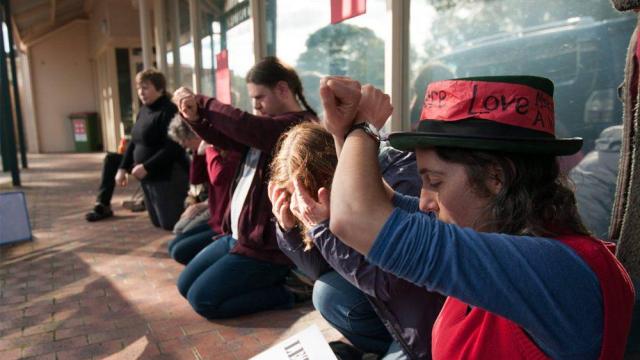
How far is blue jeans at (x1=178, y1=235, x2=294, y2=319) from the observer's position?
9.09 feet

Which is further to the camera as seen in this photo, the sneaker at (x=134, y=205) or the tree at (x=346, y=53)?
the sneaker at (x=134, y=205)

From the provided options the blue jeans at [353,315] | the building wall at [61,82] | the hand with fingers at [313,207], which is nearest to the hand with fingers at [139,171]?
the blue jeans at [353,315]

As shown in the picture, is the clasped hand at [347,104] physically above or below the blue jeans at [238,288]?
above

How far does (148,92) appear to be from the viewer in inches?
189

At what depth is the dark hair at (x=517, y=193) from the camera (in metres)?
1.01

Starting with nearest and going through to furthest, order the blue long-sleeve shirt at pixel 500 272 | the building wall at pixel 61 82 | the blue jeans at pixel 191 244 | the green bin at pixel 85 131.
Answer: the blue long-sleeve shirt at pixel 500 272
the blue jeans at pixel 191 244
the green bin at pixel 85 131
the building wall at pixel 61 82

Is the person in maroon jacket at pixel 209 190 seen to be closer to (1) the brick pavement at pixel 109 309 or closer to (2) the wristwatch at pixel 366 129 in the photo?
(1) the brick pavement at pixel 109 309

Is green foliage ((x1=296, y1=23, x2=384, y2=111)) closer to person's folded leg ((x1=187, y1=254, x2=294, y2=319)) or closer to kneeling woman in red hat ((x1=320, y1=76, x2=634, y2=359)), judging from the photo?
person's folded leg ((x1=187, y1=254, x2=294, y2=319))

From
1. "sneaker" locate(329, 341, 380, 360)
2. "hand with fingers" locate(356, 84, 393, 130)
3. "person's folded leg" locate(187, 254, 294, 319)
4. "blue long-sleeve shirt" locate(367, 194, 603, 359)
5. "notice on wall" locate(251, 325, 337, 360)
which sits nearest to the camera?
"blue long-sleeve shirt" locate(367, 194, 603, 359)

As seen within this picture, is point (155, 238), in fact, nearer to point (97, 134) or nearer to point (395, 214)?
point (395, 214)

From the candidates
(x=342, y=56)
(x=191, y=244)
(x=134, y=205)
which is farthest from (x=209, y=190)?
(x=134, y=205)

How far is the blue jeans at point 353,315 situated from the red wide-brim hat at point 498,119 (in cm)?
117

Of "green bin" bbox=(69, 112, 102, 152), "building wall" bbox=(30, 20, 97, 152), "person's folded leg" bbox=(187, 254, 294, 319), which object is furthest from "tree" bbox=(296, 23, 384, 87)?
"building wall" bbox=(30, 20, 97, 152)

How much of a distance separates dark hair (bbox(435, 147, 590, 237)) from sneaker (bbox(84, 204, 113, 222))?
17.4ft
